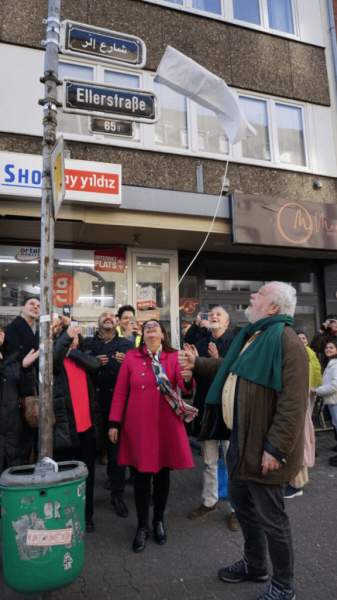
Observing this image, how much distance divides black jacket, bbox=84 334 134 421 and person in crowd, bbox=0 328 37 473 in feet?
3.60

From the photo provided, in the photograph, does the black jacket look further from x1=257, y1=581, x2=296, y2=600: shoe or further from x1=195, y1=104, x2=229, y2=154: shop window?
x1=195, y1=104, x2=229, y2=154: shop window

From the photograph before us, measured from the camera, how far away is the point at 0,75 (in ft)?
22.8

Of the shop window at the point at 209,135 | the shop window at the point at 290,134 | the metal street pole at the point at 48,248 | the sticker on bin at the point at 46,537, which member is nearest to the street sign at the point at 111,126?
the metal street pole at the point at 48,248

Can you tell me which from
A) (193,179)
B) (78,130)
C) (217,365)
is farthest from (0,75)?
(217,365)

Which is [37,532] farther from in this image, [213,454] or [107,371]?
[107,371]

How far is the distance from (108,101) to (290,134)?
259 inches

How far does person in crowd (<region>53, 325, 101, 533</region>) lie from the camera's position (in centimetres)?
349

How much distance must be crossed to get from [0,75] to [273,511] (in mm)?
7285

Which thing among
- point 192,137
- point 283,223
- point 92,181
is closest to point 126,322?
point 92,181

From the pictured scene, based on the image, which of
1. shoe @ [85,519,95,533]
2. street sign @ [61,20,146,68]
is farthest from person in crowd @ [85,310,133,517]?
street sign @ [61,20,146,68]

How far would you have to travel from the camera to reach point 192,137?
26.5 feet

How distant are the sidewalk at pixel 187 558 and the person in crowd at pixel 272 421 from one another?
1.43 feet

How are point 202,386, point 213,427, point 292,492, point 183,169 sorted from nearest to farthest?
1. point 213,427
2. point 202,386
3. point 292,492
4. point 183,169

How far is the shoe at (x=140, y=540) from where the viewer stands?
3301 mm
